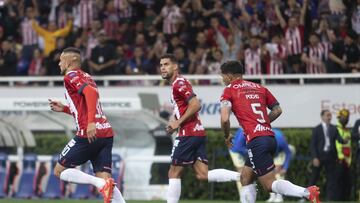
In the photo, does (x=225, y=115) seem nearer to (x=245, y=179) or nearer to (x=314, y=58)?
(x=245, y=179)

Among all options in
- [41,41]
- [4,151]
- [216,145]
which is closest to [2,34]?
[41,41]

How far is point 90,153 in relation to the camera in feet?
49.4

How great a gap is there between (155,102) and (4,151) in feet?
11.6

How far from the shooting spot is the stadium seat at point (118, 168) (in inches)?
978

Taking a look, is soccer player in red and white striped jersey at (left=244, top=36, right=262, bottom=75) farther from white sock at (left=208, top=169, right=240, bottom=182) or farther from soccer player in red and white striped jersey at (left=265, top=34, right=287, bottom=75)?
white sock at (left=208, top=169, right=240, bottom=182)

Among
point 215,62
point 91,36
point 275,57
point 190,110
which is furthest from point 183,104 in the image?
point 91,36

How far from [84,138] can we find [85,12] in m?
14.8

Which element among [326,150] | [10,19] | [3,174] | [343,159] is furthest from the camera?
[10,19]

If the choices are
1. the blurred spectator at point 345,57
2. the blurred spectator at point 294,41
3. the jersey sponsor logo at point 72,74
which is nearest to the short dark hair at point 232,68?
the jersey sponsor logo at point 72,74

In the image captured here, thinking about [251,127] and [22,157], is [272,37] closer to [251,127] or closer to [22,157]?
[22,157]

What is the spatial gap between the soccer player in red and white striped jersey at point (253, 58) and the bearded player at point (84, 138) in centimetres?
1112

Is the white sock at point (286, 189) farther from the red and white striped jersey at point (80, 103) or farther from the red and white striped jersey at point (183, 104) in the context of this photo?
the red and white striped jersey at point (80, 103)

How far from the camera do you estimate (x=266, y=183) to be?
15.0 metres

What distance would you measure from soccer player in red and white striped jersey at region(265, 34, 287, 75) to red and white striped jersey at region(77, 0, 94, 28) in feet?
17.1
